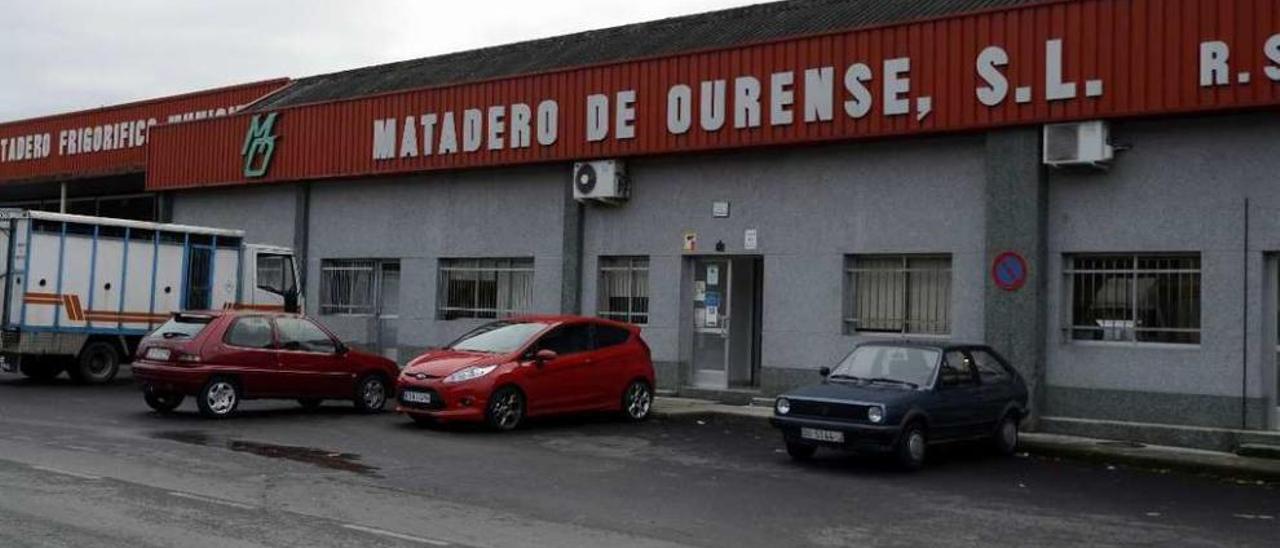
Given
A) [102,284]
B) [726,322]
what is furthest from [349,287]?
[726,322]

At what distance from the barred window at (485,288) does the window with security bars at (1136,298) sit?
32.4 ft

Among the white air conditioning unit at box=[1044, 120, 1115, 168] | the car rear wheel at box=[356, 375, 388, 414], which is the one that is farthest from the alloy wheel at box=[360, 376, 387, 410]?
the white air conditioning unit at box=[1044, 120, 1115, 168]

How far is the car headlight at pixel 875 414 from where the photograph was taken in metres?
12.1

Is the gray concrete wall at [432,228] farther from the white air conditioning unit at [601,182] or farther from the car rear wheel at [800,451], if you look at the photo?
the car rear wheel at [800,451]

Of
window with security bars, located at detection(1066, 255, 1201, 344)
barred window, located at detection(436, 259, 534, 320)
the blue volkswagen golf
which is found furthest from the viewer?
barred window, located at detection(436, 259, 534, 320)

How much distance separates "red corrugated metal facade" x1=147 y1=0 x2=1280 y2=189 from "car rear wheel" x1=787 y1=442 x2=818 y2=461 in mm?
5651

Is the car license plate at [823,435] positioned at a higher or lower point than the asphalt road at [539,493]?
higher

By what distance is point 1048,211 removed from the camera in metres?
16.1

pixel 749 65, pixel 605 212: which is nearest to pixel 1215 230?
pixel 749 65

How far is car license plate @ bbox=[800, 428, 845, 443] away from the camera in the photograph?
40.5 ft

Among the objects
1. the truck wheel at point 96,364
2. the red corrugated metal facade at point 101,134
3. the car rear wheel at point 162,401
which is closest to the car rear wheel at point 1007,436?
the car rear wheel at point 162,401

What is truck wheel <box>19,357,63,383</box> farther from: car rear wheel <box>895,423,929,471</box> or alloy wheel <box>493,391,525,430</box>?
car rear wheel <box>895,423,929,471</box>

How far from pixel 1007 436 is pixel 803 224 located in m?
5.53

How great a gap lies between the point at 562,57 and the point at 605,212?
5.15 meters
